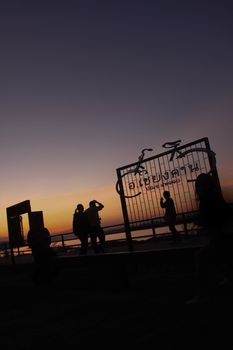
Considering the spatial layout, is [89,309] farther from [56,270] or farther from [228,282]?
[56,270]

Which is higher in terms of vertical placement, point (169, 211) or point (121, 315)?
point (169, 211)

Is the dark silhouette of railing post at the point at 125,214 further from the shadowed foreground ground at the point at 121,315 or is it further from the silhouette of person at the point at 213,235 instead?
the silhouette of person at the point at 213,235

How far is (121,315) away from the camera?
18.5 feet

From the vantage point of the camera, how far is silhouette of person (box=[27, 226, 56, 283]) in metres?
9.83

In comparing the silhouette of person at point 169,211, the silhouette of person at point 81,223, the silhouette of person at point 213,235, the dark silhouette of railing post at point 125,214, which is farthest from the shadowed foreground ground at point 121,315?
the silhouette of person at point 81,223

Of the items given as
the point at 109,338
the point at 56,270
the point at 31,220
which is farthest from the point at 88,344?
the point at 31,220

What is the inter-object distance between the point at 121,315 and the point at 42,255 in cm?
482

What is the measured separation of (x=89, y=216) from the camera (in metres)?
13.8

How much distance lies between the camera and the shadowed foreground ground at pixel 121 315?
172 inches

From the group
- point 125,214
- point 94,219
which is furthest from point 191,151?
point 94,219

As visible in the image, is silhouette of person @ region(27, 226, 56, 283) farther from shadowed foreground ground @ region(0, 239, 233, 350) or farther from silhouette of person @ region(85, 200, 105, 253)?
silhouette of person @ region(85, 200, 105, 253)

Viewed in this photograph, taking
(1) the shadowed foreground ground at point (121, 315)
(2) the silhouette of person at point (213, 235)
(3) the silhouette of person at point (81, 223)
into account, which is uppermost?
(3) the silhouette of person at point (81, 223)

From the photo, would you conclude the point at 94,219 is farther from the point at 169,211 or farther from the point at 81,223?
the point at 169,211

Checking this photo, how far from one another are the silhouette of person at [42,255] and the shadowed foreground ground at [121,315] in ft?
1.76
